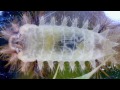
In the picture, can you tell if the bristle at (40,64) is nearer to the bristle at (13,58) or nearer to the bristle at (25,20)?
the bristle at (13,58)

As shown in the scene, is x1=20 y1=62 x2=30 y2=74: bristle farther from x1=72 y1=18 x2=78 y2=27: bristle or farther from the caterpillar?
x1=72 y1=18 x2=78 y2=27: bristle

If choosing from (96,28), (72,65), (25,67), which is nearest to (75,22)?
(96,28)

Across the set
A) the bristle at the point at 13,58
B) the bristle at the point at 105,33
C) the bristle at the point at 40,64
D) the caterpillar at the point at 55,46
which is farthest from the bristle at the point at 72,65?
the bristle at the point at 13,58

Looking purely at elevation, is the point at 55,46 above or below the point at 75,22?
below

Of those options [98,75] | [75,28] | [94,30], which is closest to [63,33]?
[75,28]

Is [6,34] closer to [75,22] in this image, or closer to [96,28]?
[75,22]

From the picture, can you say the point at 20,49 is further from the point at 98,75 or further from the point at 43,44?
the point at 98,75

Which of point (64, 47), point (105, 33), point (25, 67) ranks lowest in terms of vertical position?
point (25, 67)
